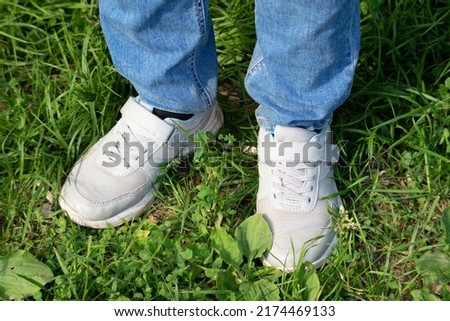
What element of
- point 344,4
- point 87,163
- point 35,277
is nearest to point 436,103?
point 344,4

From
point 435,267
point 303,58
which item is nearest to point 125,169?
point 303,58

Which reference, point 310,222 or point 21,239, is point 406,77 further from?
point 21,239

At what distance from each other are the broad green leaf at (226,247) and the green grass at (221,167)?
0.04 ft

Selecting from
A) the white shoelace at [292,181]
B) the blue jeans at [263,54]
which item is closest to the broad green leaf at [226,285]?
the white shoelace at [292,181]

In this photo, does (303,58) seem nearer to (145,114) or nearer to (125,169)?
(145,114)

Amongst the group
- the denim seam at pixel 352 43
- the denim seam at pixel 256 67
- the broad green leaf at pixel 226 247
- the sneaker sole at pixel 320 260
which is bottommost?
the sneaker sole at pixel 320 260

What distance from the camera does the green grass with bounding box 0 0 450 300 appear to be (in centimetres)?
152

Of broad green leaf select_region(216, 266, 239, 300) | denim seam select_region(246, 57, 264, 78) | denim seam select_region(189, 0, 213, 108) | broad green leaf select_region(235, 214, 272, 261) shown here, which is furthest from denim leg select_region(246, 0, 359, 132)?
broad green leaf select_region(216, 266, 239, 300)

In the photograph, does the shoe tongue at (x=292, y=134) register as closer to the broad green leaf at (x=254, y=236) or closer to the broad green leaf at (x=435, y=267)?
the broad green leaf at (x=254, y=236)

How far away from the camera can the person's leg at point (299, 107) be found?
1.20m

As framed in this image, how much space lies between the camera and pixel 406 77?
1755 mm

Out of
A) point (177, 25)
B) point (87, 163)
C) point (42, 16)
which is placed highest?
point (177, 25)

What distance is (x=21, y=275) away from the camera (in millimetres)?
1488

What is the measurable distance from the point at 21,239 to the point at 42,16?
0.67 metres
